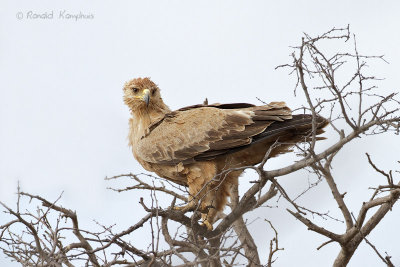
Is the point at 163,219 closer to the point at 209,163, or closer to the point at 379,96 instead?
the point at 209,163

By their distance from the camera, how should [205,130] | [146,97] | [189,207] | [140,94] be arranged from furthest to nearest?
[140,94] < [146,97] < [205,130] < [189,207]

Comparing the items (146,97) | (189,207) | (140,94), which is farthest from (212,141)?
(140,94)

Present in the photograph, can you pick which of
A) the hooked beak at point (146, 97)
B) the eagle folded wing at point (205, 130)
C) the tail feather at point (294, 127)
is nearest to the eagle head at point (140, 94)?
the hooked beak at point (146, 97)

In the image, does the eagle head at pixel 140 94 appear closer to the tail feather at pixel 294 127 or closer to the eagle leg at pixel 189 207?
the eagle leg at pixel 189 207

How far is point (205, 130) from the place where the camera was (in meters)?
7.52

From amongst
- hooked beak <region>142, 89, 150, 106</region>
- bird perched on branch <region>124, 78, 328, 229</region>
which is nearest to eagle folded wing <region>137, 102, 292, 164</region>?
bird perched on branch <region>124, 78, 328, 229</region>

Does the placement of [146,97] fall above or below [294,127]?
above

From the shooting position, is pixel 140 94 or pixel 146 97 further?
pixel 140 94

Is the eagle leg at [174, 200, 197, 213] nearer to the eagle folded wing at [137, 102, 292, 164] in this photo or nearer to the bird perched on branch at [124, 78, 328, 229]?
the bird perched on branch at [124, 78, 328, 229]

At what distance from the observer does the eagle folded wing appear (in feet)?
23.6

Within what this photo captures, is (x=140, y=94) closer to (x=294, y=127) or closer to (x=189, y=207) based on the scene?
(x=189, y=207)

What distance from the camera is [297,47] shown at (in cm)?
575

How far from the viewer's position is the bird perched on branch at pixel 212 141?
7.11m

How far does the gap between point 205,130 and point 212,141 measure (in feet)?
0.72
